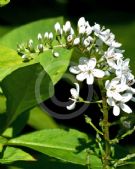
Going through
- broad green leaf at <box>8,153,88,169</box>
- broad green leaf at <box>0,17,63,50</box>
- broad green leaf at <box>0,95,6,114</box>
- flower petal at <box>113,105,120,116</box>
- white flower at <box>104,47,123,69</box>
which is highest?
broad green leaf at <box>0,17,63,50</box>

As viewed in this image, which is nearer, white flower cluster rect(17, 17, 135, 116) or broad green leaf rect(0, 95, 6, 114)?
white flower cluster rect(17, 17, 135, 116)

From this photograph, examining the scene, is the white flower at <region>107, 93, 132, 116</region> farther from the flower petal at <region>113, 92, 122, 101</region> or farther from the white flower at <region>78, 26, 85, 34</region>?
the white flower at <region>78, 26, 85, 34</region>

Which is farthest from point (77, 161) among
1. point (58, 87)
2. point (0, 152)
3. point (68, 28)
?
point (58, 87)


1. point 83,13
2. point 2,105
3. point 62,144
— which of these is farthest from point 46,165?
point 83,13

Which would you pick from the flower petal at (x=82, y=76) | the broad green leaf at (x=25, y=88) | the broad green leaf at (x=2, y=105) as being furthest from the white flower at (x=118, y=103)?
the broad green leaf at (x=2, y=105)

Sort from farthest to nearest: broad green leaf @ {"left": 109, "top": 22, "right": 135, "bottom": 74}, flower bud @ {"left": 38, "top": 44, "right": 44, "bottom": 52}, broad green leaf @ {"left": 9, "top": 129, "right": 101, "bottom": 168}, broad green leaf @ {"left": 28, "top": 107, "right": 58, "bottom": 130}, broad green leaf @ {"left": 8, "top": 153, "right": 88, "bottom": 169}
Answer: broad green leaf @ {"left": 109, "top": 22, "right": 135, "bottom": 74} < broad green leaf @ {"left": 28, "top": 107, "right": 58, "bottom": 130} < broad green leaf @ {"left": 8, "top": 153, "right": 88, "bottom": 169} < broad green leaf @ {"left": 9, "top": 129, "right": 101, "bottom": 168} < flower bud @ {"left": 38, "top": 44, "right": 44, "bottom": 52}

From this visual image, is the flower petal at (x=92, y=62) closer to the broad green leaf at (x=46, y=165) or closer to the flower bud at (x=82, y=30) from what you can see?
the flower bud at (x=82, y=30)

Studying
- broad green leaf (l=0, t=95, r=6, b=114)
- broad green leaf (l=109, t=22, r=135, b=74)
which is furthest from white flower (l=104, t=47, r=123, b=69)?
broad green leaf (l=109, t=22, r=135, b=74)
